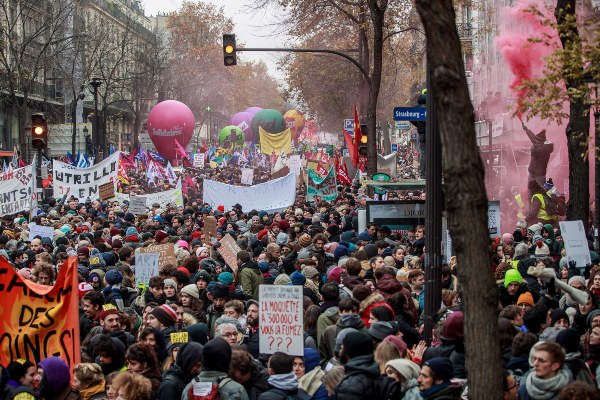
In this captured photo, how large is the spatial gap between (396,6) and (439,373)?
32.1 metres

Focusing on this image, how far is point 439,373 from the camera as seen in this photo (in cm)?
696

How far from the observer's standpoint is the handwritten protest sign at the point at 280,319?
855 cm

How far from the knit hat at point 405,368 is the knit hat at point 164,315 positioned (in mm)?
2787

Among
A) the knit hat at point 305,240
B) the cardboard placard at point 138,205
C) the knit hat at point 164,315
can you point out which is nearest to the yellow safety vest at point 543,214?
the knit hat at point 305,240

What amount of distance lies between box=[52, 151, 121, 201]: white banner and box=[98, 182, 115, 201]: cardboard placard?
1.85 ft

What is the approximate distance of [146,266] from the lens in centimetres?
1295

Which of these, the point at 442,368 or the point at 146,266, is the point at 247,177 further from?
the point at 442,368

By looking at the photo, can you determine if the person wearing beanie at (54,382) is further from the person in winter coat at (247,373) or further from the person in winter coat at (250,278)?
the person in winter coat at (250,278)

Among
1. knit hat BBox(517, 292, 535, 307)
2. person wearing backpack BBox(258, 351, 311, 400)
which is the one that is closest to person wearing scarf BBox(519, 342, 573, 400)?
person wearing backpack BBox(258, 351, 311, 400)

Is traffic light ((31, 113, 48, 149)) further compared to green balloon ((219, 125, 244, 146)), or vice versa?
green balloon ((219, 125, 244, 146))

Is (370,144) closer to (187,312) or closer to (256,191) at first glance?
(256,191)

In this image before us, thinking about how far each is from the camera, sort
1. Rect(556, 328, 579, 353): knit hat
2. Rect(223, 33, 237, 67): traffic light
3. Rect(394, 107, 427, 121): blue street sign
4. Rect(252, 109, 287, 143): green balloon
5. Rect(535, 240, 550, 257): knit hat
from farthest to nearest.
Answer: Rect(252, 109, 287, 143): green balloon
Rect(223, 33, 237, 67): traffic light
Rect(535, 240, 550, 257): knit hat
Rect(394, 107, 427, 121): blue street sign
Rect(556, 328, 579, 353): knit hat

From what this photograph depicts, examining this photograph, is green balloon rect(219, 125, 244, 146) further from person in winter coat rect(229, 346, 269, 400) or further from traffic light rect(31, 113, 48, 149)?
person in winter coat rect(229, 346, 269, 400)

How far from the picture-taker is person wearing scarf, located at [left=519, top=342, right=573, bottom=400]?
6828 millimetres
